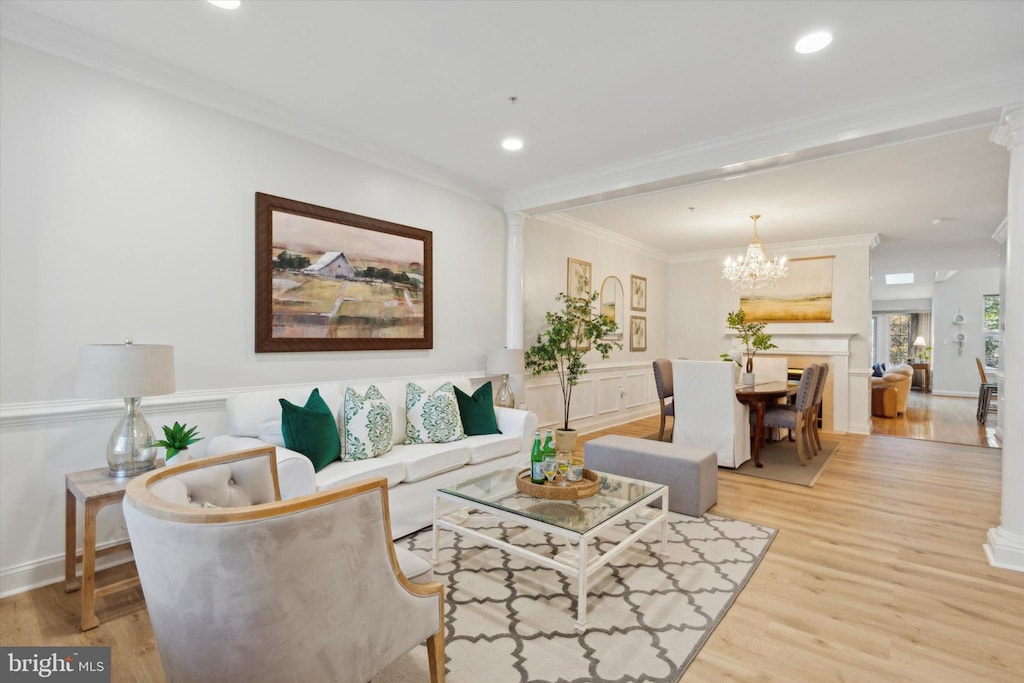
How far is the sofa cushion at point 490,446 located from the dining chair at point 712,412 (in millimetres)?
1892

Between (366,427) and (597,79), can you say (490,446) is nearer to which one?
(366,427)

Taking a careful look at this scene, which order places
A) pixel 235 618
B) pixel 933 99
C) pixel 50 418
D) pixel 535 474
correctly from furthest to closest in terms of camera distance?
pixel 933 99, pixel 535 474, pixel 50 418, pixel 235 618

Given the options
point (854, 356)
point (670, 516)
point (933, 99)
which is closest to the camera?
point (933, 99)

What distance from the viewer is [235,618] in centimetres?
113

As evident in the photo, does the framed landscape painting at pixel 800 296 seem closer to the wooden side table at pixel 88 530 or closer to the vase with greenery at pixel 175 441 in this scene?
the vase with greenery at pixel 175 441

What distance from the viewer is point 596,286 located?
6.41 m

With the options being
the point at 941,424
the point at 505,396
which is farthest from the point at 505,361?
the point at 941,424

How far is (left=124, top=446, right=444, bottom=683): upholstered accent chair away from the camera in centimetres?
111

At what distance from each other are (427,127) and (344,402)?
1.95 m

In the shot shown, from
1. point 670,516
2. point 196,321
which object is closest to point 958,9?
point 670,516

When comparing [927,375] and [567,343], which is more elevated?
[567,343]

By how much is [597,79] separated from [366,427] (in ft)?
8.06

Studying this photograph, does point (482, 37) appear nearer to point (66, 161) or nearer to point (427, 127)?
point (427, 127)

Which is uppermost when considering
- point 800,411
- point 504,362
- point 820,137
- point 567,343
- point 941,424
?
point 820,137
